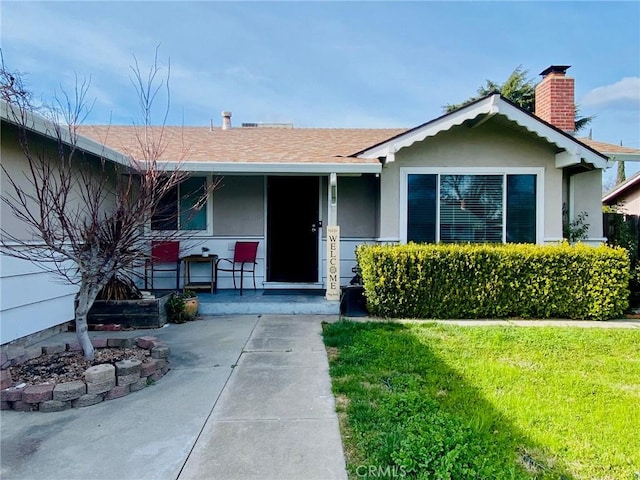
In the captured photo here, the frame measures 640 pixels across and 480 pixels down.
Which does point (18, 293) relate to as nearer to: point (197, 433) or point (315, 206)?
point (197, 433)

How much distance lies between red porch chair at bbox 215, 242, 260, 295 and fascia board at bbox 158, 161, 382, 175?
1693mm

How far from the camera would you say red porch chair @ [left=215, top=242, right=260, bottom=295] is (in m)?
7.90

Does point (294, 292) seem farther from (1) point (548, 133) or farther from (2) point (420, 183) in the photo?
(1) point (548, 133)

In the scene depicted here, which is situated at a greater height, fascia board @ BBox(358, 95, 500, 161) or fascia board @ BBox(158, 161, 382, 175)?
fascia board @ BBox(358, 95, 500, 161)

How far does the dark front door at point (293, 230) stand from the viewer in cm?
869

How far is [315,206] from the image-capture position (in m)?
8.80

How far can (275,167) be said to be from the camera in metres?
6.88

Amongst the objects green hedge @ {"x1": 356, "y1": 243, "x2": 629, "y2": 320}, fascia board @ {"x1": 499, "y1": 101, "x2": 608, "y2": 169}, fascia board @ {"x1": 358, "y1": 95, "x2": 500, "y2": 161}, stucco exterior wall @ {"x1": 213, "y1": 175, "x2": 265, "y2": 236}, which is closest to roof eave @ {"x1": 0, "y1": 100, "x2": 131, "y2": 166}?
stucco exterior wall @ {"x1": 213, "y1": 175, "x2": 265, "y2": 236}

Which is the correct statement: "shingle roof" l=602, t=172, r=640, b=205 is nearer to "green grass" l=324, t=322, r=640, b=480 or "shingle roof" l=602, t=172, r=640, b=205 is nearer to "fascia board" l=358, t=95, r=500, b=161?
"fascia board" l=358, t=95, r=500, b=161

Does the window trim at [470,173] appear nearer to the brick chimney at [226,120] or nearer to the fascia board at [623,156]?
the fascia board at [623,156]

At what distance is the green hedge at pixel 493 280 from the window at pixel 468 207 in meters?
0.90

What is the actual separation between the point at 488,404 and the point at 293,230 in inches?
253

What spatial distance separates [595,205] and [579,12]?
5.65 metres

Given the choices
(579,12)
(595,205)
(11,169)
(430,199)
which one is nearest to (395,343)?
(430,199)
